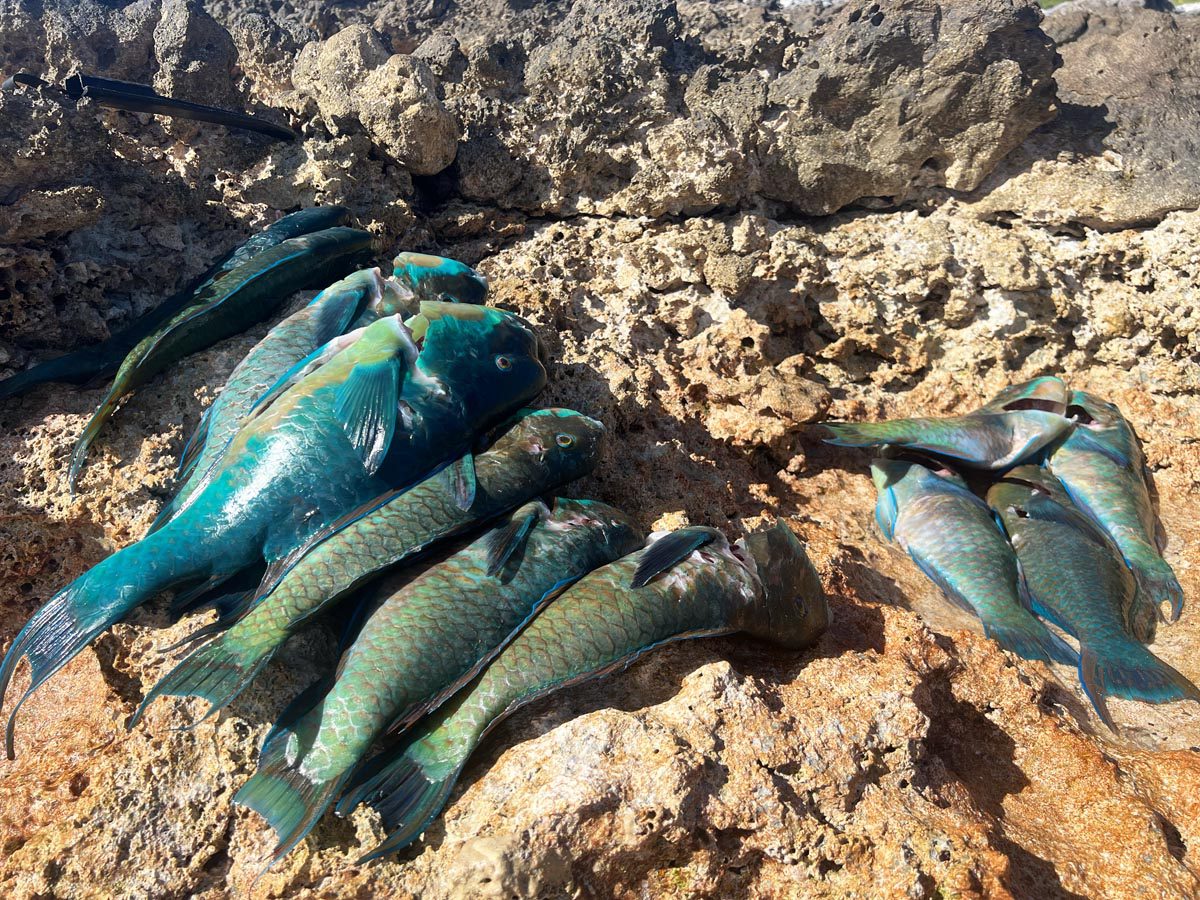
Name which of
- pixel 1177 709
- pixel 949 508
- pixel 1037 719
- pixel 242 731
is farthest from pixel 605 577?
pixel 1177 709

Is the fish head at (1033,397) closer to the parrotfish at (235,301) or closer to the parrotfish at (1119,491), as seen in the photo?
the parrotfish at (1119,491)

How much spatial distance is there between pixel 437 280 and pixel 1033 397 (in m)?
3.34

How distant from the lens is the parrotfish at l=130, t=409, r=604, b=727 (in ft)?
7.77

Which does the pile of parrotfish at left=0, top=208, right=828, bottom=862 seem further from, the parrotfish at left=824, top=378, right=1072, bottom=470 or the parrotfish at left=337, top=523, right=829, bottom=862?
the parrotfish at left=824, top=378, right=1072, bottom=470

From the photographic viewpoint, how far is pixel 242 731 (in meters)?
2.46

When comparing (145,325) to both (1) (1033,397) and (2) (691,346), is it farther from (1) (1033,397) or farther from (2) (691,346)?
(1) (1033,397)

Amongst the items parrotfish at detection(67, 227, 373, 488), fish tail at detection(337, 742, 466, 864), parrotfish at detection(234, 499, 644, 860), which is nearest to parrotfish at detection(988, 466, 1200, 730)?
parrotfish at detection(234, 499, 644, 860)

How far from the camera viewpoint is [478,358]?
126 inches

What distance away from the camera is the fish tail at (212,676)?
230 cm

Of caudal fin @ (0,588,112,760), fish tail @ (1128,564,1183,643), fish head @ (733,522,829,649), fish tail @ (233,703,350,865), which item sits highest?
caudal fin @ (0,588,112,760)

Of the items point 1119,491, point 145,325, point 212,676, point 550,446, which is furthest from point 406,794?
point 1119,491

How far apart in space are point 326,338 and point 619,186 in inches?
88.3

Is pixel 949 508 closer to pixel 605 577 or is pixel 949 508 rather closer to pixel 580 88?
pixel 605 577

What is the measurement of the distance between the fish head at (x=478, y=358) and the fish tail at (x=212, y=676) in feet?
3.92
